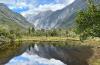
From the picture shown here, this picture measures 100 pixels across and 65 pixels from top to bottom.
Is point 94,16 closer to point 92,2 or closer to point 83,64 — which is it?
point 92,2

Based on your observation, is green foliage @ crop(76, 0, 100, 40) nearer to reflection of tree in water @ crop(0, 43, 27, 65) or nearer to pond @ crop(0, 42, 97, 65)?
pond @ crop(0, 42, 97, 65)

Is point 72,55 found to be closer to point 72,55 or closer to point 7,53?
point 72,55

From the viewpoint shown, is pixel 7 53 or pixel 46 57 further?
pixel 7 53

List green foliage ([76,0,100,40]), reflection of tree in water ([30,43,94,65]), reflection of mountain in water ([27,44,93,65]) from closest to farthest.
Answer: green foliage ([76,0,100,40]), reflection of tree in water ([30,43,94,65]), reflection of mountain in water ([27,44,93,65])

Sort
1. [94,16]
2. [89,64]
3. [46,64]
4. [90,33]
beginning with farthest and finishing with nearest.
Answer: [46,64] < [89,64] < [90,33] < [94,16]

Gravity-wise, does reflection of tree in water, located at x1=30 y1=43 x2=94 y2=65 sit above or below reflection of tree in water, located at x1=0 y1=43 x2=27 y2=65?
below

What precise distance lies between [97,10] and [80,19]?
5129 millimetres

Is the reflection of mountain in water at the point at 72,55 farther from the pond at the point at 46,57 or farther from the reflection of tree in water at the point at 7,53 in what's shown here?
the reflection of tree in water at the point at 7,53

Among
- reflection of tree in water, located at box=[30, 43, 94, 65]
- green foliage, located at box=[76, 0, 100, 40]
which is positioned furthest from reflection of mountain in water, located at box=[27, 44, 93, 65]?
green foliage, located at box=[76, 0, 100, 40]

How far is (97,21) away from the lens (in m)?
54.8

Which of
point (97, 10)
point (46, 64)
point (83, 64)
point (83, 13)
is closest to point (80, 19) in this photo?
point (83, 13)

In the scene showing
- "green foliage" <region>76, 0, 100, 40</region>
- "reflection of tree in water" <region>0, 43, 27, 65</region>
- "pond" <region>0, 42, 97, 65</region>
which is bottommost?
"pond" <region>0, 42, 97, 65</region>

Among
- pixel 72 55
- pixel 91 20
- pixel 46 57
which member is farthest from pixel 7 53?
pixel 91 20

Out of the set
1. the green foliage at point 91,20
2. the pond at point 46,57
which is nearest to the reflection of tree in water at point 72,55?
the pond at point 46,57
